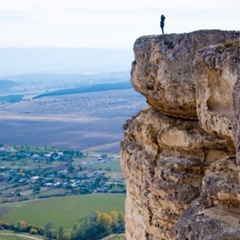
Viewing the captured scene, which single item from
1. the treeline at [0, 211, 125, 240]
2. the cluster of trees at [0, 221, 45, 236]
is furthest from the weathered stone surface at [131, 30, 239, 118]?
the cluster of trees at [0, 221, 45, 236]

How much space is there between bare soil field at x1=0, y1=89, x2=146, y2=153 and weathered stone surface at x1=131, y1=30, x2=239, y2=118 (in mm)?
48066

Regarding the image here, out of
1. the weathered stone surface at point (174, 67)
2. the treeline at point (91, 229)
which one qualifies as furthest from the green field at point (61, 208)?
the weathered stone surface at point (174, 67)

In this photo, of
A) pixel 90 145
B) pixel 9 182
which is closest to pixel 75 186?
pixel 9 182

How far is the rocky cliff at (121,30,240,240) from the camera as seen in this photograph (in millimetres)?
5668

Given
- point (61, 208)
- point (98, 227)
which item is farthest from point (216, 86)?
point (61, 208)

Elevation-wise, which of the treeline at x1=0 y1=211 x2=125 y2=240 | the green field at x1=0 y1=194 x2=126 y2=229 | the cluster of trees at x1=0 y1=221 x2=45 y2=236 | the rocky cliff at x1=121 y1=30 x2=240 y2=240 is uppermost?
the rocky cliff at x1=121 y1=30 x2=240 y2=240

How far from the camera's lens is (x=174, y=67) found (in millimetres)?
7453

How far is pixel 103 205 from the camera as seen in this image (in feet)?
116

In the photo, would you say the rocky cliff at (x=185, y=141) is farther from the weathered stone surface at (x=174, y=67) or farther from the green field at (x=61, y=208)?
the green field at (x=61, y=208)

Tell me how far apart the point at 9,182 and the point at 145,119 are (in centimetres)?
3962

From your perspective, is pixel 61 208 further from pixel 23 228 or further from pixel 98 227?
pixel 98 227

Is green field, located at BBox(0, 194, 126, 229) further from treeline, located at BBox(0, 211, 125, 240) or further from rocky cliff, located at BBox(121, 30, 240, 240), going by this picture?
rocky cliff, located at BBox(121, 30, 240, 240)

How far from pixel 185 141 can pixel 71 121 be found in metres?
73.8

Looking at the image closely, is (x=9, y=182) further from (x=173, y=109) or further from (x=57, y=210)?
(x=173, y=109)
